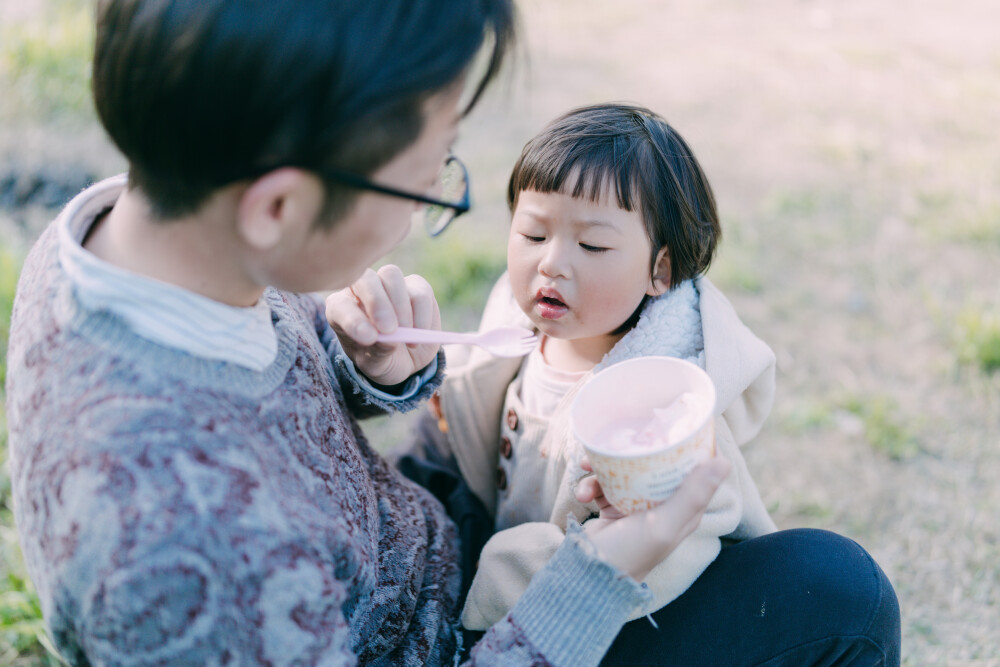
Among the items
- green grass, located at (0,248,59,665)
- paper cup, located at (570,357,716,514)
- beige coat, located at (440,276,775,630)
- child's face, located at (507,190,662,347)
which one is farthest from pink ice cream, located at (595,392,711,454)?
green grass, located at (0,248,59,665)

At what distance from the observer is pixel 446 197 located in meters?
1.18

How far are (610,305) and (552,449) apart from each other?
289 millimetres

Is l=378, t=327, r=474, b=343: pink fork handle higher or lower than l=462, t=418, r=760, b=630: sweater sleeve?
higher

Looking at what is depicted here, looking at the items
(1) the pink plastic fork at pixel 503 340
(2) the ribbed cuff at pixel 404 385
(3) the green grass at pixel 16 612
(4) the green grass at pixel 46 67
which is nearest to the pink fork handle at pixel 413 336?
(1) the pink plastic fork at pixel 503 340

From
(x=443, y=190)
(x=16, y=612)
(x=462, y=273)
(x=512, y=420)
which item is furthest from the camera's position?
(x=462, y=273)

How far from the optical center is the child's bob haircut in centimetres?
142

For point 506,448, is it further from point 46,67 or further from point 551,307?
point 46,67

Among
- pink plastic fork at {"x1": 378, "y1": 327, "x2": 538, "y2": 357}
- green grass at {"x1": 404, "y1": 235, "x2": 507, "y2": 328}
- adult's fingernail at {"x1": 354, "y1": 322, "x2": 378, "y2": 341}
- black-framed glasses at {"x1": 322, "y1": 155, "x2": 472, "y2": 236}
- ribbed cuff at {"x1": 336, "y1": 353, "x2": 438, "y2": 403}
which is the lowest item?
green grass at {"x1": 404, "y1": 235, "x2": 507, "y2": 328}

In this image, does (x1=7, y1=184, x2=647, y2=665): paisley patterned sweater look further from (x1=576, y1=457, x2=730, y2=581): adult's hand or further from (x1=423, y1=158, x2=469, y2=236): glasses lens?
(x1=423, y1=158, x2=469, y2=236): glasses lens

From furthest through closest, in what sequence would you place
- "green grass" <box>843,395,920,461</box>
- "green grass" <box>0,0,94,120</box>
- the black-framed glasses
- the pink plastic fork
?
"green grass" <box>0,0,94,120</box>, "green grass" <box>843,395,920,461</box>, the pink plastic fork, the black-framed glasses

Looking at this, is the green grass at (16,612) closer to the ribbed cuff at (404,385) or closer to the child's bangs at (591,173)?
the ribbed cuff at (404,385)

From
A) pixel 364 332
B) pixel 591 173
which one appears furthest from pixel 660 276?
pixel 364 332

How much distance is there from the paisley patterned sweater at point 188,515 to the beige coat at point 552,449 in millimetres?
190

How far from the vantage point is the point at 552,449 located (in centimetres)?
151
